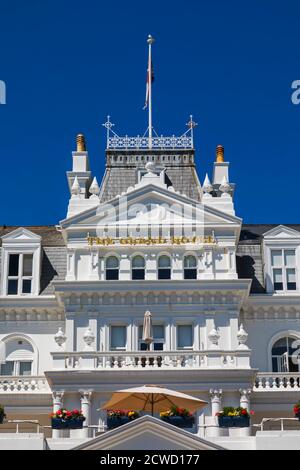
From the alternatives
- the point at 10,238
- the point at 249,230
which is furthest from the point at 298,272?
the point at 10,238

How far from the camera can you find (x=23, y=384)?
5069 cm

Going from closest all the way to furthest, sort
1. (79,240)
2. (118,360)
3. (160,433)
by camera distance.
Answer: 1. (160,433)
2. (118,360)
3. (79,240)

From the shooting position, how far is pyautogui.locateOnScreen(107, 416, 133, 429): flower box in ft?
136

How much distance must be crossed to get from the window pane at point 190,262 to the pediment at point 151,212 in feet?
5.19

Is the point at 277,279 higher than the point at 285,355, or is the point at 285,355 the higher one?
the point at 277,279

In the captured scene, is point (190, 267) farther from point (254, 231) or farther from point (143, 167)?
point (143, 167)

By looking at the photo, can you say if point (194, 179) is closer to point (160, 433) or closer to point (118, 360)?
point (118, 360)

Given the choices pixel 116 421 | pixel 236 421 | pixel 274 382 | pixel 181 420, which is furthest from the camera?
pixel 274 382

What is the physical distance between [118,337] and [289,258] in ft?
30.3

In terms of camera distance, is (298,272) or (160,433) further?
(298,272)

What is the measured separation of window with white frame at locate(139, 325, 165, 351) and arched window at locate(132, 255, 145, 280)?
93.2 inches

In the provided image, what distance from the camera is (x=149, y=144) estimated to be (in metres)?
59.2

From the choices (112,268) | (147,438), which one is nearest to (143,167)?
(112,268)

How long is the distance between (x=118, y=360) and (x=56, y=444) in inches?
408
